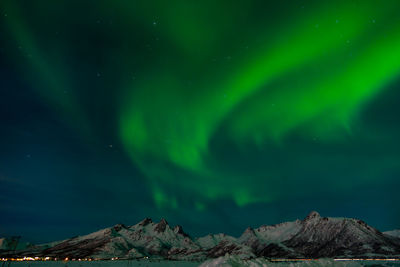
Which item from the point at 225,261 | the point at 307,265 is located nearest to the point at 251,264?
the point at 225,261

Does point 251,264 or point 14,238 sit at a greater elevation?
point 14,238

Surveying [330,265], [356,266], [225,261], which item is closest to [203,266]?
[225,261]

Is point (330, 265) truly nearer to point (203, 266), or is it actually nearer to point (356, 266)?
point (356, 266)

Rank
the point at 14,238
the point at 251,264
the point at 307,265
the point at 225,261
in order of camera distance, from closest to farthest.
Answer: the point at 225,261 → the point at 251,264 → the point at 307,265 → the point at 14,238

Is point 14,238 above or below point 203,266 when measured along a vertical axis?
above

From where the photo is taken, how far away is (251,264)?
74.7m

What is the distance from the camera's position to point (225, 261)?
222 ft

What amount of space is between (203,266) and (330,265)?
140ft

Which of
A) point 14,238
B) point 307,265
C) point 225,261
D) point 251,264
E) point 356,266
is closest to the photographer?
point 225,261

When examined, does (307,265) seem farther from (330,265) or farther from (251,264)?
(251,264)

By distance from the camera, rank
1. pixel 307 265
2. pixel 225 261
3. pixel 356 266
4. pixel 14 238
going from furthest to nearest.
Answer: pixel 14 238 → pixel 356 266 → pixel 307 265 → pixel 225 261

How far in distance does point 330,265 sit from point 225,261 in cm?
3996

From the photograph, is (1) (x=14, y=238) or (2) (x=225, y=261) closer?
(2) (x=225, y=261)

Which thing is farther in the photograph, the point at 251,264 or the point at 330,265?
the point at 330,265
